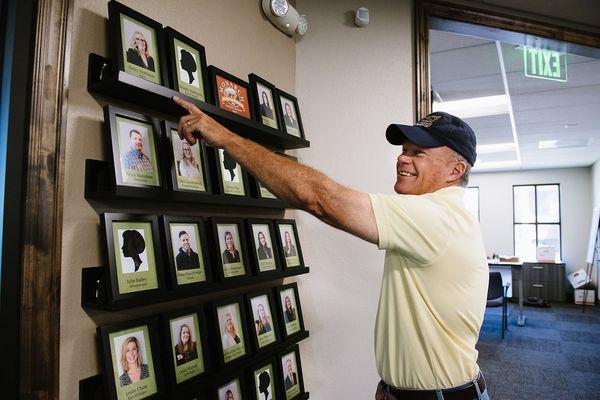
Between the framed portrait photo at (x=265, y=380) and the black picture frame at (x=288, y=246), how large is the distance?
40 centimetres

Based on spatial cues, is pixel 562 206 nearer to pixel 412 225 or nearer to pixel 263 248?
pixel 263 248

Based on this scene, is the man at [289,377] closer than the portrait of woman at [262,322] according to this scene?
No

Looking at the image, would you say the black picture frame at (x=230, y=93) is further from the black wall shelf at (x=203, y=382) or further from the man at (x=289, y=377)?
the man at (x=289, y=377)

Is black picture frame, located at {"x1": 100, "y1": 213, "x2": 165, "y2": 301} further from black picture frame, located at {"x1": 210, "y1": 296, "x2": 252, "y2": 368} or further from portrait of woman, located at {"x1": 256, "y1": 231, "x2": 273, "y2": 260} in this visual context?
portrait of woman, located at {"x1": 256, "y1": 231, "x2": 273, "y2": 260}

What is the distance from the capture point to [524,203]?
993cm

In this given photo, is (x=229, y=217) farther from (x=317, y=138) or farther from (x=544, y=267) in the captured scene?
(x=544, y=267)

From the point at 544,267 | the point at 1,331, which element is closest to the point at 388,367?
the point at 1,331

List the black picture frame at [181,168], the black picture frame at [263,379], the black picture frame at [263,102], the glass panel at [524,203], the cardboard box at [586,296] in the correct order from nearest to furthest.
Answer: the black picture frame at [181,168] → the black picture frame at [263,379] → the black picture frame at [263,102] → the cardboard box at [586,296] → the glass panel at [524,203]

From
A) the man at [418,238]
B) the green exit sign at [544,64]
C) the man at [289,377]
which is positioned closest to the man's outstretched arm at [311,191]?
the man at [418,238]

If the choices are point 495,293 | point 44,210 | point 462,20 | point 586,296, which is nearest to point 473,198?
point 586,296

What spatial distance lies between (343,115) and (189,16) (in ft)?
3.11

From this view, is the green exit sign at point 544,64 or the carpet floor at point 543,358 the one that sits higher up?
the green exit sign at point 544,64

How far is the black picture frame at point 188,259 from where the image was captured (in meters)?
1.18

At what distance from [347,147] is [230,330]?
1.12m
